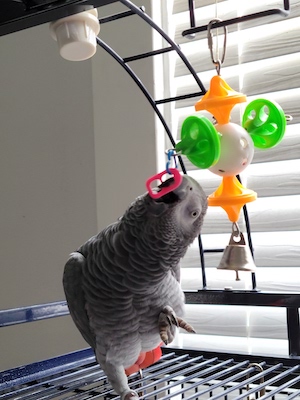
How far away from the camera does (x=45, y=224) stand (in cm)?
148

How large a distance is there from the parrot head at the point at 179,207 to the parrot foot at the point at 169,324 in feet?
0.33

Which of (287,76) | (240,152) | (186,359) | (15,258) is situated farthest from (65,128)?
(240,152)

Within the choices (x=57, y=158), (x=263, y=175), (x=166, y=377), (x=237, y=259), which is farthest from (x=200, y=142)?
(x=57, y=158)

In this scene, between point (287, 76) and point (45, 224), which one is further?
point (45, 224)

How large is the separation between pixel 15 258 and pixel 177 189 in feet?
3.65

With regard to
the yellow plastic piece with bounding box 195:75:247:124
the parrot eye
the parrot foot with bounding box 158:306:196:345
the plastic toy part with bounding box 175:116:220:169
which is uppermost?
the yellow plastic piece with bounding box 195:75:247:124

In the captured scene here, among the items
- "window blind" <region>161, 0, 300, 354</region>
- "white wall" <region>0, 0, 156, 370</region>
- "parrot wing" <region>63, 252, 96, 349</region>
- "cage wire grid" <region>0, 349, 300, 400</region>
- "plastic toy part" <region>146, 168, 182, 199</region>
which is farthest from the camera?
"white wall" <region>0, 0, 156, 370</region>

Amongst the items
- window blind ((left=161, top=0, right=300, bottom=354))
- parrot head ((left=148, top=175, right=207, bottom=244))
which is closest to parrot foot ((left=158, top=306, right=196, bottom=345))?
parrot head ((left=148, top=175, right=207, bottom=244))

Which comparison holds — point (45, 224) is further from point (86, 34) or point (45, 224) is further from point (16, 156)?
point (86, 34)

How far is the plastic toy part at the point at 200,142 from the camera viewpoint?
0.55 meters

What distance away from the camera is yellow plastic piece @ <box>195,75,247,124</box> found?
0.64 m

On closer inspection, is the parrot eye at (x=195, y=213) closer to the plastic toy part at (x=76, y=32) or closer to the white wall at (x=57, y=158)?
the plastic toy part at (x=76, y=32)

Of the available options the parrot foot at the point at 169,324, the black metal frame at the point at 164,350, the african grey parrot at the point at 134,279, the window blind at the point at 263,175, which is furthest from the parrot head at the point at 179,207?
the window blind at the point at 263,175

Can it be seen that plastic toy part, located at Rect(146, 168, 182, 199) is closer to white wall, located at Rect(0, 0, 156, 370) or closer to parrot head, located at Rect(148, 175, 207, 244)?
parrot head, located at Rect(148, 175, 207, 244)
